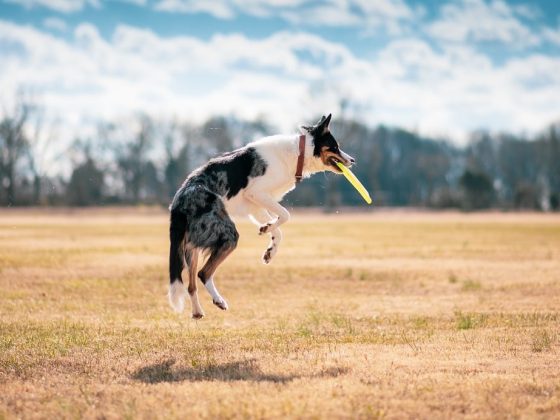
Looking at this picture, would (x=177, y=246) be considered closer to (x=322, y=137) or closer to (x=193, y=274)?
(x=193, y=274)

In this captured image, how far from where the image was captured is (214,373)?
8.59 metres

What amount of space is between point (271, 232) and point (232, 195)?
110 cm

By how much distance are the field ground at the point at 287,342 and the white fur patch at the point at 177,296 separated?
0.68 metres

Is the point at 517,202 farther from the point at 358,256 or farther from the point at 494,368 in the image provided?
the point at 494,368

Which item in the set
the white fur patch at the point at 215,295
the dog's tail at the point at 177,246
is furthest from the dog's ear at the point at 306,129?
the white fur patch at the point at 215,295

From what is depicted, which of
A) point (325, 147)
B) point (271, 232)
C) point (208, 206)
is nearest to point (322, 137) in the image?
point (325, 147)

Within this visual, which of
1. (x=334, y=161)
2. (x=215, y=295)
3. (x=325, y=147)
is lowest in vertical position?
(x=215, y=295)

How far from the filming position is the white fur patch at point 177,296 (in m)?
9.84

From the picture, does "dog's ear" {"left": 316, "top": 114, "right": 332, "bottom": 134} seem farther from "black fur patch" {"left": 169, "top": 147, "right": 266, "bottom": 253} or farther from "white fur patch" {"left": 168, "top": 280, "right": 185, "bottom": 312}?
"white fur patch" {"left": 168, "top": 280, "right": 185, "bottom": 312}

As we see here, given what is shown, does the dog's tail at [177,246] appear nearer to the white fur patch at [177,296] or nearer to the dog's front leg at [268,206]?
the white fur patch at [177,296]

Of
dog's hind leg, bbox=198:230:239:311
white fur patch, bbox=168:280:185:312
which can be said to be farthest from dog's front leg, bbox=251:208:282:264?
white fur patch, bbox=168:280:185:312

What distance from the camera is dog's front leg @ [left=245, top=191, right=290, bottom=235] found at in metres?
11.0

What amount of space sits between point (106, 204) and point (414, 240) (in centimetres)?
6798

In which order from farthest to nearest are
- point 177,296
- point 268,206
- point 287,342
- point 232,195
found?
point 268,206, point 232,195, point 287,342, point 177,296
